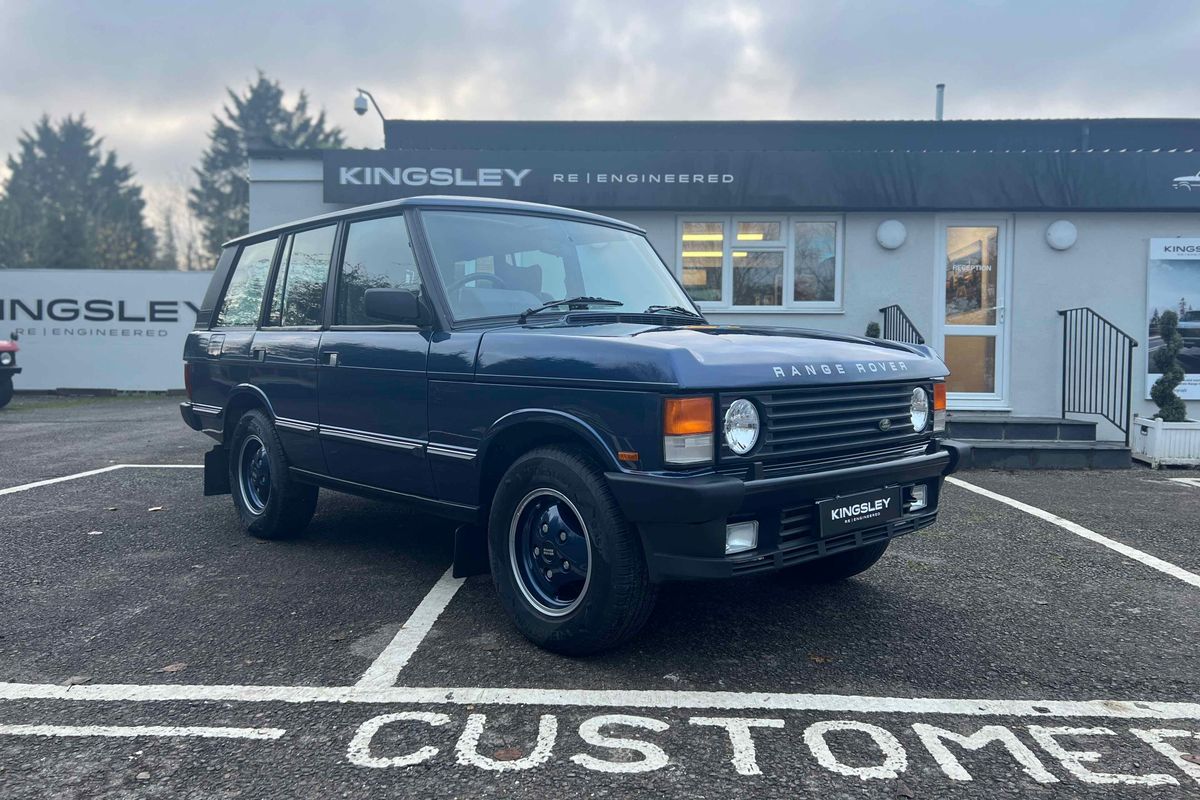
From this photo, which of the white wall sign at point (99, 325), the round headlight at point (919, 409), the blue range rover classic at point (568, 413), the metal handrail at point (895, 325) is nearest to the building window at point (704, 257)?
the metal handrail at point (895, 325)

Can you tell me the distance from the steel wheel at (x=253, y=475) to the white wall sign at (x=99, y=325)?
43.5 ft

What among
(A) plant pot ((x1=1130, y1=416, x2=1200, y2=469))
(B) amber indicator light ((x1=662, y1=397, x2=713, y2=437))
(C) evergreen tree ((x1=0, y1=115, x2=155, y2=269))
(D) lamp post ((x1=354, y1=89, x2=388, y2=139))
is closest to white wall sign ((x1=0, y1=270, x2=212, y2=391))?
(D) lamp post ((x1=354, y1=89, x2=388, y2=139))

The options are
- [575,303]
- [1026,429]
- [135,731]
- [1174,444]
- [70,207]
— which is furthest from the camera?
[70,207]

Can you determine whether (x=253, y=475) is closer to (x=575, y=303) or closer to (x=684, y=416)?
(x=575, y=303)

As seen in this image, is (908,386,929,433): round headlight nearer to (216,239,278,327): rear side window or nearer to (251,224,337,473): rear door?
(251,224,337,473): rear door

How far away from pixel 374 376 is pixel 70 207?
5089 cm

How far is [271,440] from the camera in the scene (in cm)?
512

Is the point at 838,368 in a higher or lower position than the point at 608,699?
higher

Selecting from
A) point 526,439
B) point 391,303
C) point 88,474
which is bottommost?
point 88,474

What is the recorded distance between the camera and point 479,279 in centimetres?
417

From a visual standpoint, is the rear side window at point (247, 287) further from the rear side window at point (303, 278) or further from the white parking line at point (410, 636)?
the white parking line at point (410, 636)

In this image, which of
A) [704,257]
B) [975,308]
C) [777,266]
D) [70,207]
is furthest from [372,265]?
[70,207]

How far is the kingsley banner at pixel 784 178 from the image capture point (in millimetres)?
10992

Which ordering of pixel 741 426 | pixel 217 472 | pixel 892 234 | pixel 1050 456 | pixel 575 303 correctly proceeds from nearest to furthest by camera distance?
pixel 741 426, pixel 575 303, pixel 217 472, pixel 1050 456, pixel 892 234
